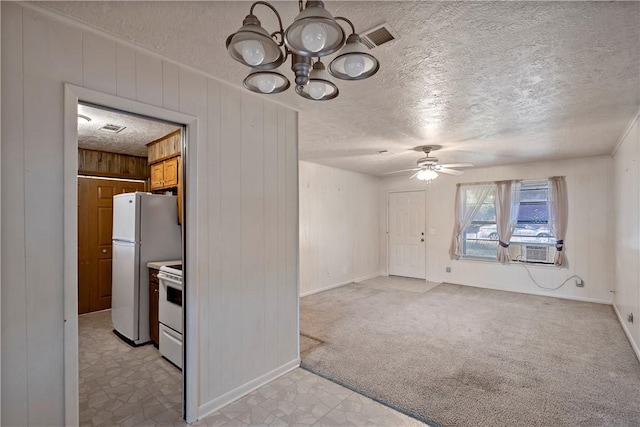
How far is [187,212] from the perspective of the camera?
2.10 meters

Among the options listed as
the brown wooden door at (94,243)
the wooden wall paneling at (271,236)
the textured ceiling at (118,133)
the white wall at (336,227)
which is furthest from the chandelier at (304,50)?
the brown wooden door at (94,243)

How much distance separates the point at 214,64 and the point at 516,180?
5.50 m

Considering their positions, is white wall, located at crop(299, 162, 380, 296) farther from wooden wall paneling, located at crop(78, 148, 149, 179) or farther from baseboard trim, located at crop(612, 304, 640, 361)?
baseboard trim, located at crop(612, 304, 640, 361)

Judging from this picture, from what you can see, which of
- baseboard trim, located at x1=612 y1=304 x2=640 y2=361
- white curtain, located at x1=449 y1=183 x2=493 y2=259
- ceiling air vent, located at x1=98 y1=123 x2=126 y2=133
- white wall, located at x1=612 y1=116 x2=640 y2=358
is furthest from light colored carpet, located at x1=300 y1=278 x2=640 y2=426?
ceiling air vent, located at x1=98 y1=123 x2=126 y2=133

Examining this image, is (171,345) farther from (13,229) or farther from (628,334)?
(628,334)

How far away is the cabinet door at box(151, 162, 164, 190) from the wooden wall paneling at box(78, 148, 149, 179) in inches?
42.1

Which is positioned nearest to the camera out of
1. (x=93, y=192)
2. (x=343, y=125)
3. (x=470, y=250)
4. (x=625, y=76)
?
(x=625, y=76)

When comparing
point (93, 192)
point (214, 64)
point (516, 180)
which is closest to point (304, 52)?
point (214, 64)

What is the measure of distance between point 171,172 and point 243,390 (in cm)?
247

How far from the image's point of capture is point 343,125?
336 centimetres

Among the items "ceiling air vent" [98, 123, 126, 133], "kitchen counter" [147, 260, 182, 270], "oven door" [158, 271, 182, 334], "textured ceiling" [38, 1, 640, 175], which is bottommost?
"oven door" [158, 271, 182, 334]

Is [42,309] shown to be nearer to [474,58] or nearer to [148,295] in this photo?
[148,295]

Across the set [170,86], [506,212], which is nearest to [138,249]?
[170,86]

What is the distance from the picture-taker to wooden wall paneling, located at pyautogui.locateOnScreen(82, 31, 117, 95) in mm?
1662
